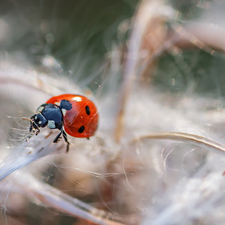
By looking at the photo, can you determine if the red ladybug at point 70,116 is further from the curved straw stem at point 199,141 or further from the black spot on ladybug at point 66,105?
the curved straw stem at point 199,141

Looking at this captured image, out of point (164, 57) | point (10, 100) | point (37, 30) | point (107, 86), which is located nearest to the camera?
point (10, 100)

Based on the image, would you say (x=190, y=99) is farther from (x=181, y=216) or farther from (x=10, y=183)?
(x=10, y=183)

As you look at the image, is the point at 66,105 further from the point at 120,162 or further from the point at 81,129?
the point at 120,162

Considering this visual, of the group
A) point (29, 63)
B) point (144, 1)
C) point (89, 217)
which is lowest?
point (89, 217)

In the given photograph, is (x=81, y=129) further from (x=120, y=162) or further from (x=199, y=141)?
(x=199, y=141)

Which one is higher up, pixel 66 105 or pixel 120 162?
pixel 66 105

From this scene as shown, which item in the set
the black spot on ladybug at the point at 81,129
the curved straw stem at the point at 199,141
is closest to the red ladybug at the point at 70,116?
the black spot on ladybug at the point at 81,129

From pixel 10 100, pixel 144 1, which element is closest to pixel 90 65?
pixel 144 1

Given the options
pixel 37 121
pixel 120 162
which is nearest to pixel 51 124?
pixel 37 121
